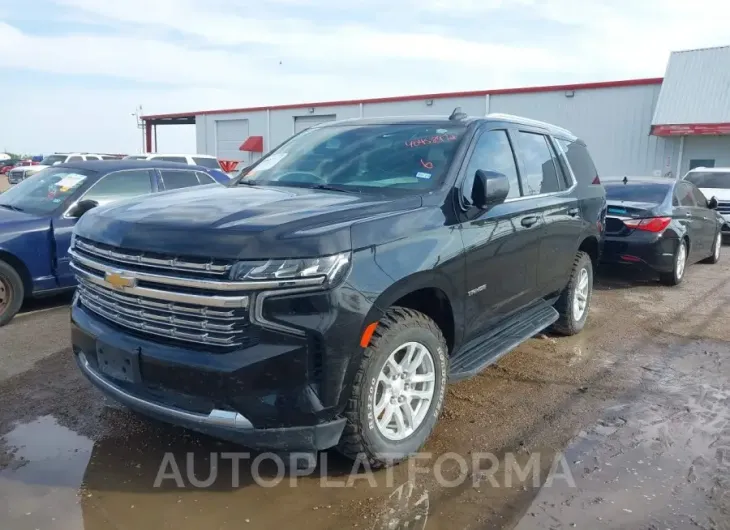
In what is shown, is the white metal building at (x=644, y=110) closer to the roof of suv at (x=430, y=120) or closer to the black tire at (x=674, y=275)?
the black tire at (x=674, y=275)

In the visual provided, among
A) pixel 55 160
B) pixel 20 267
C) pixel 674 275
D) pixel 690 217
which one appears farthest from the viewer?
pixel 55 160

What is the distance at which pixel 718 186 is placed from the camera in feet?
48.4

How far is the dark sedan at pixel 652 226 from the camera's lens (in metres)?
8.20

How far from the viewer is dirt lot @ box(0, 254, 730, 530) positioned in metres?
3.02

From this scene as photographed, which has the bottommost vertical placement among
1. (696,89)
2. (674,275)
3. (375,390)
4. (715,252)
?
(715,252)

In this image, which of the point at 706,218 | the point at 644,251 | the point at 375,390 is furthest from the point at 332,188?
the point at 706,218

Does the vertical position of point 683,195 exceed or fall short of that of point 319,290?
it falls short

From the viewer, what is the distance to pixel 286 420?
9.50 feet

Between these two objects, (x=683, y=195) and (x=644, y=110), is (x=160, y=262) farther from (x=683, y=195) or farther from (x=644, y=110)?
(x=644, y=110)

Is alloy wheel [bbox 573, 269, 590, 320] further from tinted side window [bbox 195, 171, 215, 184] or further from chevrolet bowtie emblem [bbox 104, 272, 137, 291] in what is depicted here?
tinted side window [bbox 195, 171, 215, 184]

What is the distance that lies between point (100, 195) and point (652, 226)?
688 centimetres

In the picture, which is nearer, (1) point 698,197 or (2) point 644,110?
(1) point 698,197

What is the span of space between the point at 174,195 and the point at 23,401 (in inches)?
75.0

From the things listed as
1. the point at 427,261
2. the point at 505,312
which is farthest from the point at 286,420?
the point at 505,312
